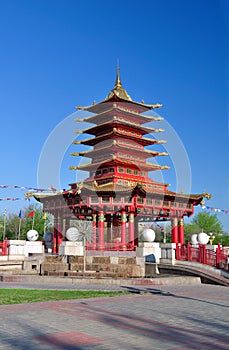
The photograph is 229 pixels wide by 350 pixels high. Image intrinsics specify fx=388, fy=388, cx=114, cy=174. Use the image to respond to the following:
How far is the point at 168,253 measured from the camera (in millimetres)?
20031

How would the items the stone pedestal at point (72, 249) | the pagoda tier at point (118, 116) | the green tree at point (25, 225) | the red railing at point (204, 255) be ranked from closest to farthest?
1. the red railing at point (204, 255)
2. the stone pedestal at point (72, 249)
3. the pagoda tier at point (118, 116)
4. the green tree at point (25, 225)

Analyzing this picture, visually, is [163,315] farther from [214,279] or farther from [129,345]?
[214,279]

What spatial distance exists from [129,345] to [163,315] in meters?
2.87

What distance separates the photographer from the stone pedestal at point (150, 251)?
813 inches

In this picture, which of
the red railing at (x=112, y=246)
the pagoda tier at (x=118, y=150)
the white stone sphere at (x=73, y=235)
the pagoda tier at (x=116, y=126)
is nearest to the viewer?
the white stone sphere at (x=73, y=235)

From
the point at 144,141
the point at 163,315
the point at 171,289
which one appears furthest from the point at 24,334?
the point at 144,141

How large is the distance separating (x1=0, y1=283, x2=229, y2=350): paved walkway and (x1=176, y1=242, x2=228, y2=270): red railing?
646 cm

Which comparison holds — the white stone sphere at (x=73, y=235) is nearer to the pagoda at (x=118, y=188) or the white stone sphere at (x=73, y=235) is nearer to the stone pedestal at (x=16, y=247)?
the pagoda at (x=118, y=188)

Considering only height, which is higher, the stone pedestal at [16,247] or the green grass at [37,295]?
the stone pedestal at [16,247]

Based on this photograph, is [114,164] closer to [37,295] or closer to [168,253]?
[168,253]

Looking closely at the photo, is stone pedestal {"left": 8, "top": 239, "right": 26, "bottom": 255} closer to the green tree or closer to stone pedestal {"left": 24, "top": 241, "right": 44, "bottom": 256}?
stone pedestal {"left": 24, "top": 241, "right": 44, "bottom": 256}

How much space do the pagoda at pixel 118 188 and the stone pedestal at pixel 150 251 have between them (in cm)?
579

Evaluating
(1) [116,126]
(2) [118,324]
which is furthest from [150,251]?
(1) [116,126]

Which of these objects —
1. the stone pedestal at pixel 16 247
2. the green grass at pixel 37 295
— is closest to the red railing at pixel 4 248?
the stone pedestal at pixel 16 247
